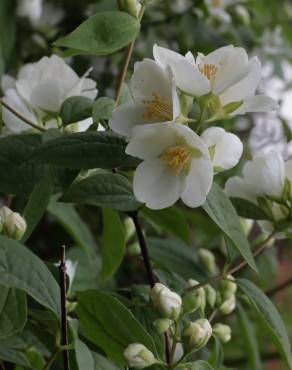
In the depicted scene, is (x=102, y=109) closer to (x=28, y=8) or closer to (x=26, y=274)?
(x=26, y=274)

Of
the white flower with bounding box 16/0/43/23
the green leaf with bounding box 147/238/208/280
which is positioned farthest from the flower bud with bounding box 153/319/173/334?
the white flower with bounding box 16/0/43/23

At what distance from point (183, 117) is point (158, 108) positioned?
0.09 ft

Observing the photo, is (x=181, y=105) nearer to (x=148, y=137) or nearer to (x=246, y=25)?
(x=148, y=137)

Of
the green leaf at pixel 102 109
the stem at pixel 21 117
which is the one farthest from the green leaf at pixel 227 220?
the stem at pixel 21 117

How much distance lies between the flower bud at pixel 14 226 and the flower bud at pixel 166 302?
140 mm

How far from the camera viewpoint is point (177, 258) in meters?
1.07

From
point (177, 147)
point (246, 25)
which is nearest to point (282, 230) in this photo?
point (177, 147)

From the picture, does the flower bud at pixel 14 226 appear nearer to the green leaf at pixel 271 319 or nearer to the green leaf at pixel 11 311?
the green leaf at pixel 11 311

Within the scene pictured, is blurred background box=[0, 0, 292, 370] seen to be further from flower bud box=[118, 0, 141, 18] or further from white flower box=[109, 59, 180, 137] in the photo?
white flower box=[109, 59, 180, 137]

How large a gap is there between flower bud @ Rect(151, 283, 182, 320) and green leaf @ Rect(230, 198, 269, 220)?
168 mm

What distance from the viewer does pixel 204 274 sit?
1.04m

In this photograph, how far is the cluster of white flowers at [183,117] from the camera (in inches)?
25.5

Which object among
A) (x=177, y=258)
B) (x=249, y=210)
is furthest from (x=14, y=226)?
(x=177, y=258)

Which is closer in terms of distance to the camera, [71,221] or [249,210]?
[249,210]
